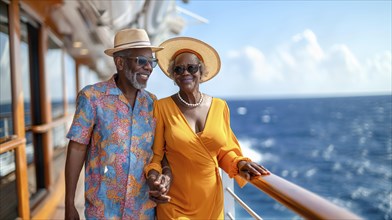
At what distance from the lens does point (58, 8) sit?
436 centimetres

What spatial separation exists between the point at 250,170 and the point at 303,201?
1.74ft

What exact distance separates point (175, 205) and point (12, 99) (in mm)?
2058

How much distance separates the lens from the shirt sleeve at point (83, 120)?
153 centimetres

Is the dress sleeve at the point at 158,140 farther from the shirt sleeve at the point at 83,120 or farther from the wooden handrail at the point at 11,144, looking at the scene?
the wooden handrail at the point at 11,144

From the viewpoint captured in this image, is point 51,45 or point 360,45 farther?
point 360,45

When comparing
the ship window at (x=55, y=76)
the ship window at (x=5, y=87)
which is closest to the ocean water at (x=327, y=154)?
the ship window at (x=55, y=76)

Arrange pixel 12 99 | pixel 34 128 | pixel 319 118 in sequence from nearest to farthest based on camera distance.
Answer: pixel 12 99 < pixel 34 128 < pixel 319 118

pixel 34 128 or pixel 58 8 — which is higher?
pixel 58 8

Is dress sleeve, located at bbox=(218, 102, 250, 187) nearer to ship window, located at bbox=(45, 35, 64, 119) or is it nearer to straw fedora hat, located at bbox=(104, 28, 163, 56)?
straw fedora hat, located at bbox=(104, 28, 163, 56)

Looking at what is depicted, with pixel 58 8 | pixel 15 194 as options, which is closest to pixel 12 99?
pixel 15 194

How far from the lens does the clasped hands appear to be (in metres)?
1.46

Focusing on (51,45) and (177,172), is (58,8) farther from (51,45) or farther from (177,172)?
(177,172)

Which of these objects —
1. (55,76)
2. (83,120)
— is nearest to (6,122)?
(83,120)

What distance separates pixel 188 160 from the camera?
5.30 ft
